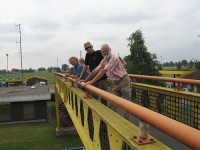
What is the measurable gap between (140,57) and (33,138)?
968 centimetres

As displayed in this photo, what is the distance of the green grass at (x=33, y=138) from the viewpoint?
48.5ft

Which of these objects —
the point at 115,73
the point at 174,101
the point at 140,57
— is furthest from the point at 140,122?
the point at 140,57

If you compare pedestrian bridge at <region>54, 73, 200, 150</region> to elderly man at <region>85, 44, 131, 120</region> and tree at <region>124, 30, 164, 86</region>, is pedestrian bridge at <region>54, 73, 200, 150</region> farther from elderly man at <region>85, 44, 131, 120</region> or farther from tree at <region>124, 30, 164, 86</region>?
tree at <region>124, 30, 164, 86</region>

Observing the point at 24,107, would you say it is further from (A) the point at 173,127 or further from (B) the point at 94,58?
(A) the point at 173,127

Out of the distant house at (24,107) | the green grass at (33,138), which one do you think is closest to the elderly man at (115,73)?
the green grass at (33,138)

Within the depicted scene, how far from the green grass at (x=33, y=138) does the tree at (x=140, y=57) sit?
276 inches

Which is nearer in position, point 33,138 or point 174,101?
point 174,101

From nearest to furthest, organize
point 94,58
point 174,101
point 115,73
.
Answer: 1. point 115,73
2. point 174,101
3. point 94,58

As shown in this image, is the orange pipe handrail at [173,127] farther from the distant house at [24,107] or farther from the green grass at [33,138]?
the distant house at [24,107]

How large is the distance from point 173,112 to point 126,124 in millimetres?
3034

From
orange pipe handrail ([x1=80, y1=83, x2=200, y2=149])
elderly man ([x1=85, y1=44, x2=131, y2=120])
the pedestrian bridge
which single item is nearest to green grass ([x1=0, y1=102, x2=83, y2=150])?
the pedestrian bridge

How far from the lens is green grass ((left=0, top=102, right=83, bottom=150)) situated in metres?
14.8

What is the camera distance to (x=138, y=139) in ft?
5.68

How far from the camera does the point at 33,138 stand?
16312 millimetres
